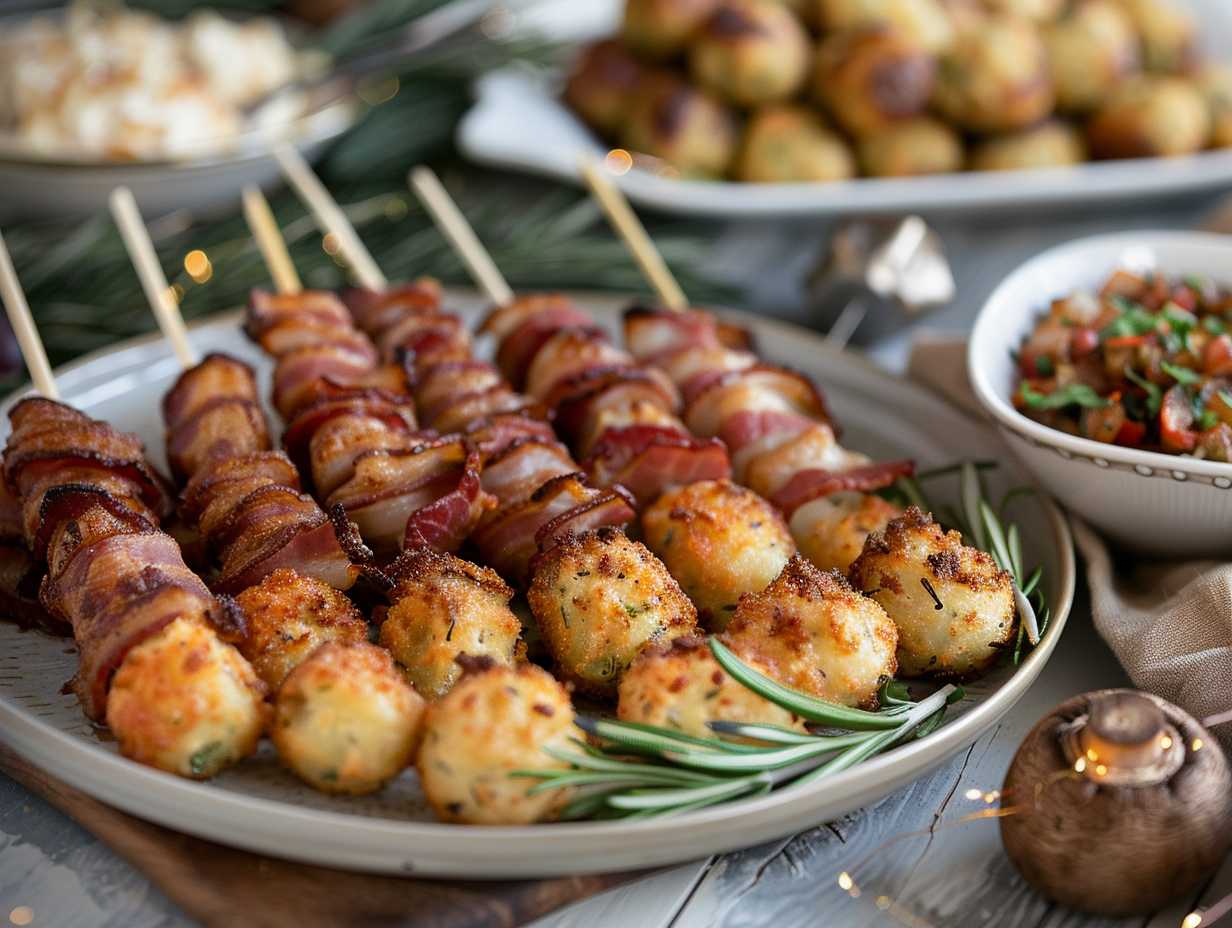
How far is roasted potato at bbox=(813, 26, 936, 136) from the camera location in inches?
185

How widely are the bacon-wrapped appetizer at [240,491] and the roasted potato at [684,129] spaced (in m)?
2.27

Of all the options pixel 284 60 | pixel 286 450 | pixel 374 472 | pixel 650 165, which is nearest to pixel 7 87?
pixel 284 60

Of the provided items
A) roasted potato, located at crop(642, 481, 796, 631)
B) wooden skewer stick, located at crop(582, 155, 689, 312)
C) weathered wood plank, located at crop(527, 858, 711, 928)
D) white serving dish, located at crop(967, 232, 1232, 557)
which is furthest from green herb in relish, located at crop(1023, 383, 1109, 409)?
weathered wood plank, located at crop(527, 858, 711, 928)

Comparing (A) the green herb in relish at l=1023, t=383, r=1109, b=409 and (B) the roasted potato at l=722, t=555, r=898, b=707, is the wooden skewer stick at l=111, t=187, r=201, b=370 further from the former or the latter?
(A) the green herb in relish at l=1023, t=383, r=1109, b=409

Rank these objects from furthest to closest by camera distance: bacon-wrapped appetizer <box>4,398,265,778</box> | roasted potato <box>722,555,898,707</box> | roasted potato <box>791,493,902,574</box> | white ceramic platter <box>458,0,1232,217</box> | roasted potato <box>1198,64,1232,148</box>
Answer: roasted potato <box>1198,64,1232,148</box> < white ceramic platter <box>458,0,1232,217</box> < roasted potato <box>791,493,902,574</box> < roasted potato <box>722,555,898,707</box> < bacon-wrapped appetizer <box>4,398,265,778</box>

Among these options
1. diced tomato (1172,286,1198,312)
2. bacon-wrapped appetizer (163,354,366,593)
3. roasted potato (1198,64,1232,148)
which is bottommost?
roasted potato (1198,64,1232,148)

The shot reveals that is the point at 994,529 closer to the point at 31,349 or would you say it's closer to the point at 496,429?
the point at 496,429

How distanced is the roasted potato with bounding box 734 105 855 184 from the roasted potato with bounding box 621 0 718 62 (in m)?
0.46

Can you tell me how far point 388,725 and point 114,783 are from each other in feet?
1.47

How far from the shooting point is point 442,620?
230 centimetres

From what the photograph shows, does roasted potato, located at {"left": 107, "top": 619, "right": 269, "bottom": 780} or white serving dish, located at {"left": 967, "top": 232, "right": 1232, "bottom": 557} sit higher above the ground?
roasted potato, located at {"left": 107, "top": 619, "right": 269, "bottom": 780}

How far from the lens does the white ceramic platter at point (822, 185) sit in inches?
181

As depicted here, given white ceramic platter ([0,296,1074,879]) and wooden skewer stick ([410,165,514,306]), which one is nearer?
white ceramic platter ([0,296,1074,879])

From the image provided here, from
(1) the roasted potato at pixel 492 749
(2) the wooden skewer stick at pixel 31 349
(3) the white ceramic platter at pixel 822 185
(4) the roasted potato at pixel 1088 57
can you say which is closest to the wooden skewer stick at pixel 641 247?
(3) the white ceramic platter at pixel 822 185
